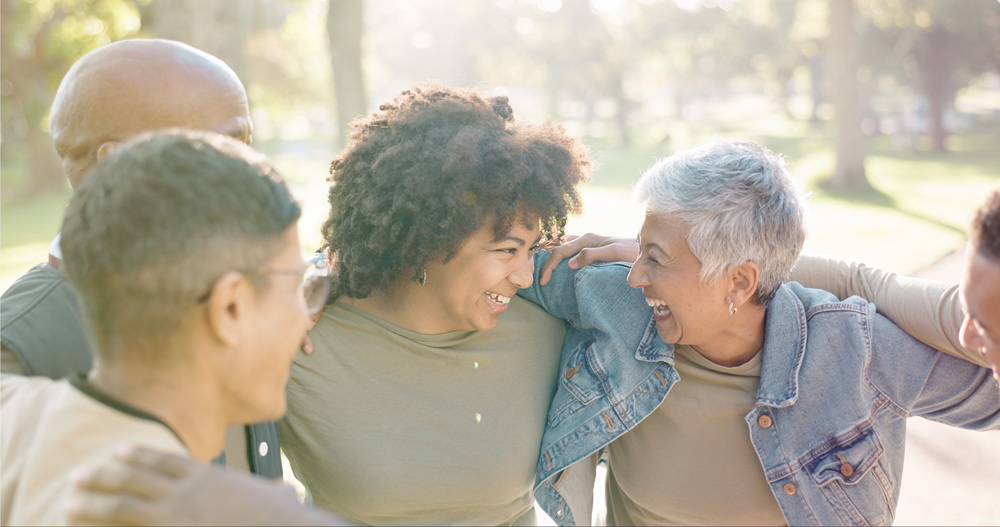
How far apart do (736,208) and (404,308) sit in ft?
4.32

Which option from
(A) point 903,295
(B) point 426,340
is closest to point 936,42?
(A) point 903,295

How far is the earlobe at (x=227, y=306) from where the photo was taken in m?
1.45

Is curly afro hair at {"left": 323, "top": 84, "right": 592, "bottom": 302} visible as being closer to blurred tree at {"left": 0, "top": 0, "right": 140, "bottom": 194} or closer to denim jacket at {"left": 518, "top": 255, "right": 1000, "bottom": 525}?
denim jacket at {"left": 518, "top": 255, "right": 1000, "bottom": 525}

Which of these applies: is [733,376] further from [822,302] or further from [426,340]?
[426,340]

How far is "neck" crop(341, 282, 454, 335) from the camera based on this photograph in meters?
2.94

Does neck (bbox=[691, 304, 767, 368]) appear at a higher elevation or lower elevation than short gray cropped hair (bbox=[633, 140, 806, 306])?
lower

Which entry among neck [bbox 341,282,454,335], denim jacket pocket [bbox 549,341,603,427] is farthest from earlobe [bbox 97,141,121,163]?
denim jacket pocket [bbox 549,341,603,427]

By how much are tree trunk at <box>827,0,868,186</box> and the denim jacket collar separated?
15.7 metres

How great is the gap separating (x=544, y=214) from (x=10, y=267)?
12469mm

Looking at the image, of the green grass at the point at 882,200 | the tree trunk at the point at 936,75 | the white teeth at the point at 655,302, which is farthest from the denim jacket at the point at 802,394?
the tree trunk at the point at 936,75

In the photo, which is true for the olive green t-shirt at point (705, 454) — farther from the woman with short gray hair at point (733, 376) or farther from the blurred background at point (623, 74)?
the blurred background at point (623, 74)

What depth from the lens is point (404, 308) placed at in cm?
297

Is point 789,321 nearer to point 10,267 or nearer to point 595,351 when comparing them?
point 595,351

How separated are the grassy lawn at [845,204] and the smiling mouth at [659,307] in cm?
34
